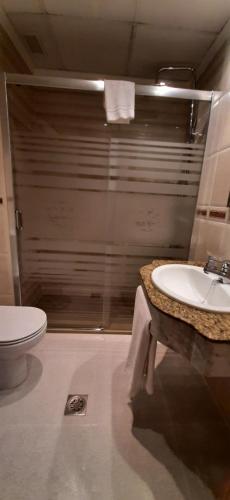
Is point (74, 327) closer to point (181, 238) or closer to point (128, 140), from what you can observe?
point (181, 238)

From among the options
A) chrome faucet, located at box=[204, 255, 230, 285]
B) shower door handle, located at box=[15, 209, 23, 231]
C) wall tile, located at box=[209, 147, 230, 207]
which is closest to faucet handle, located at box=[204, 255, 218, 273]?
chrome faucet, located at box=[204, 255, 230, 285]

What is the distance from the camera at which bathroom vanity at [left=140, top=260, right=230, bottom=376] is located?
0.66 metres

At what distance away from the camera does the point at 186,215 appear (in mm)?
1829

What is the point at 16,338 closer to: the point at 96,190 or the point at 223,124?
the point at 96,190

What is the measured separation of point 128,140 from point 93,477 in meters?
1.95

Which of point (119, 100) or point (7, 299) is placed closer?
point (119, 100)

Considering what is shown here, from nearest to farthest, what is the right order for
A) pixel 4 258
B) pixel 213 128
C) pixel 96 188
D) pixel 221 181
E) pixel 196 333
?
pixel 196 333 → pixel 221 181 → pixel 213 128 → pixel 4 258 → pixel 96 188

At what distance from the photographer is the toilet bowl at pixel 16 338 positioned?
1.17 m

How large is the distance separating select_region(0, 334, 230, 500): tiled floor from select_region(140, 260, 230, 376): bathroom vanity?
0.64 metres

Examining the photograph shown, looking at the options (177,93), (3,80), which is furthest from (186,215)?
(3,80)

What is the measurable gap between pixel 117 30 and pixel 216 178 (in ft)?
3.85

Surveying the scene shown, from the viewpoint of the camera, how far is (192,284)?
1203mm

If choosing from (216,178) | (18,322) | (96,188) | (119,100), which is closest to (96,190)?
(96,188)

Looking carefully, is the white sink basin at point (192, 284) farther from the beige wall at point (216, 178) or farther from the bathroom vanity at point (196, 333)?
the beige wall at point (216, 178)
